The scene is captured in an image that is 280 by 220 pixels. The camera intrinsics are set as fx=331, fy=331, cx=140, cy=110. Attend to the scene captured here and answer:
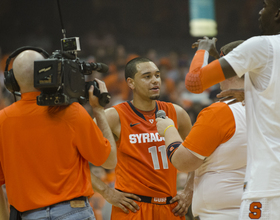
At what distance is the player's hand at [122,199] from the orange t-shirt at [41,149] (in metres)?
1.08

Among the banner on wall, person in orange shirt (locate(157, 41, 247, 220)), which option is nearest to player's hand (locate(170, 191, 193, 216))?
person in orange shirt (locate(157, 41, 247, 220))

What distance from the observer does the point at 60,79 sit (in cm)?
202

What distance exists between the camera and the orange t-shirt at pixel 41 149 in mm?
2148

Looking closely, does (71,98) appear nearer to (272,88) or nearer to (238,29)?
(272,88)

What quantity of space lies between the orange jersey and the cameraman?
3.60ft

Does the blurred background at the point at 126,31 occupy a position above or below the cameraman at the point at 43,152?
above

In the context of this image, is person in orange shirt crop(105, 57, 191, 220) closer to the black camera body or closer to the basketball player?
the black camera body

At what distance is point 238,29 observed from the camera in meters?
10.5

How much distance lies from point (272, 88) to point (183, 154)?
2.25ft

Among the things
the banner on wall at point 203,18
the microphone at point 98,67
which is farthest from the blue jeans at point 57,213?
the banner on wall at point 203,18

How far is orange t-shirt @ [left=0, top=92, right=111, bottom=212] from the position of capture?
215 cm

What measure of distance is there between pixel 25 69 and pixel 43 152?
56 centimetres

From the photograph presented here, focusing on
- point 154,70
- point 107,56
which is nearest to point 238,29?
point 107,56

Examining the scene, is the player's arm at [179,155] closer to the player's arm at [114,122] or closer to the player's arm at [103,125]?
the player's arm at [103,125]
